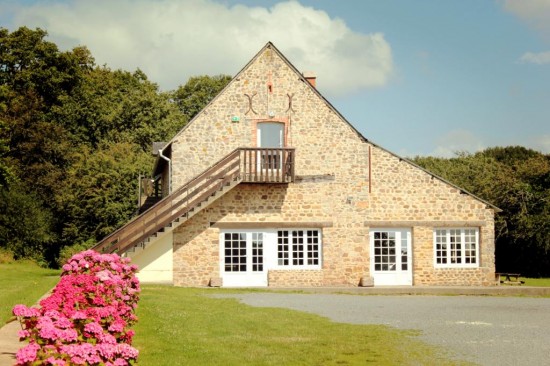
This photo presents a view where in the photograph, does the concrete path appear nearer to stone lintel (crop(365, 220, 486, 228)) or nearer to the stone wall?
the stone wall

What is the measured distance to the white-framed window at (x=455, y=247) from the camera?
27750 millimetres

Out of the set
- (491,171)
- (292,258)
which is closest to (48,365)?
(292,258)

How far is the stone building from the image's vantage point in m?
26.6

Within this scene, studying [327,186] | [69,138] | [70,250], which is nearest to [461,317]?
[327,186]

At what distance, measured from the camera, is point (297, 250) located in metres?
27.1

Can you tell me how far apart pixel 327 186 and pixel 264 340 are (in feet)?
50.2

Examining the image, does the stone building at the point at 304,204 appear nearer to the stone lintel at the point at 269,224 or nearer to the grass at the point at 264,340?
the stone lintel at the point at 269,224

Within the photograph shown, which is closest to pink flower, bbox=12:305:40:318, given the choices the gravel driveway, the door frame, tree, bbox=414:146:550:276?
the gravel driveway

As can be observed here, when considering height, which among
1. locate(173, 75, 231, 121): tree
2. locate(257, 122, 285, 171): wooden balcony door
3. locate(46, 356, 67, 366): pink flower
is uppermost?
locate(173, 75, 231, 121): tree

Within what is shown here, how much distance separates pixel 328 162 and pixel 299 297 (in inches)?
286

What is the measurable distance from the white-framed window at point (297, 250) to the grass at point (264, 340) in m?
10.1

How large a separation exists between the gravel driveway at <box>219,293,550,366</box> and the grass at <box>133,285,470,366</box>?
71cm

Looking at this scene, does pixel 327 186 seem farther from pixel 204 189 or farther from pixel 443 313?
pixel 443 313

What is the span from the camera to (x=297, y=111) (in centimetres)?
2762
